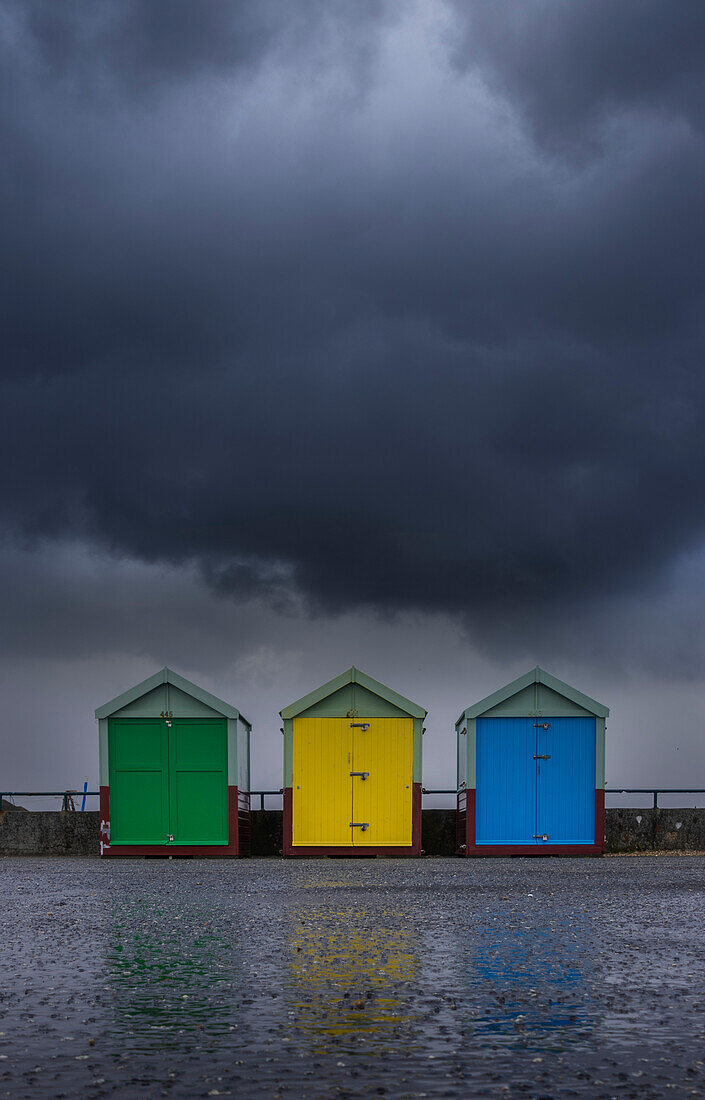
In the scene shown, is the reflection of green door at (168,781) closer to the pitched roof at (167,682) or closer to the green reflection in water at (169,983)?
the pitched roof at (167,682)

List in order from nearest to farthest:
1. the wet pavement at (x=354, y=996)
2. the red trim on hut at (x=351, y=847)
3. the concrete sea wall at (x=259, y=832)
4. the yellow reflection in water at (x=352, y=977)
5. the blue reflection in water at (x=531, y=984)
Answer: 1. the wet pavement at (x=354, y=996)
2. the blue reflection in water at (x=531, y=984)
3. the yellow reflection in water at (x=352, y=977)
4. the red trim on hut at (x=351, y=847)
5. the concrete sea wall at (x=259, y=832)

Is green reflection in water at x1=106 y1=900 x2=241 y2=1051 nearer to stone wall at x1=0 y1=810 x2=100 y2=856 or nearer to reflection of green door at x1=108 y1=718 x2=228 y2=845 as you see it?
reflection of green door at x1=108 y1=718 x2=228 y2=845

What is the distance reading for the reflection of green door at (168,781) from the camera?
67.1 ft

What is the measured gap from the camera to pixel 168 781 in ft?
67.3

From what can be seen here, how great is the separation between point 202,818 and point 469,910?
38.0ft

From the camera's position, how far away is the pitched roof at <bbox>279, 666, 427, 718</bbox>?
67.4 feet

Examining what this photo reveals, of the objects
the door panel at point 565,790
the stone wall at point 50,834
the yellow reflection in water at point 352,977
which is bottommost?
the stone wall at point 50,834

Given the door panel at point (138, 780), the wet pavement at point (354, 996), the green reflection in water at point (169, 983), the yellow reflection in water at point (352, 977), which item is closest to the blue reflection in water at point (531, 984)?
the wet pavement at point (354, 996)

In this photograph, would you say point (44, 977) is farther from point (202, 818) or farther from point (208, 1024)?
point (202, 818)

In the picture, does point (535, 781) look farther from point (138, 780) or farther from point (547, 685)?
point (138, 780)

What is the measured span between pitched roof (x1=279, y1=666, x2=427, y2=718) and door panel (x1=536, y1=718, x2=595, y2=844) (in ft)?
7.42

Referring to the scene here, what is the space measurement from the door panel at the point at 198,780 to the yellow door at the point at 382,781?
7.34ft

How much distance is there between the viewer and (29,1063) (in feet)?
13.5

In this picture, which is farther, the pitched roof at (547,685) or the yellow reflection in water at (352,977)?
the pitched roof at (547,685)
